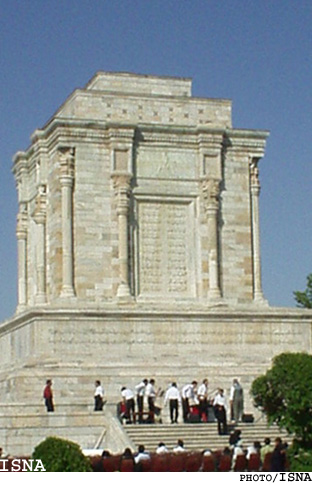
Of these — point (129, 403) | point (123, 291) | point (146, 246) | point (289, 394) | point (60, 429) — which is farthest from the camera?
point (146, 246)

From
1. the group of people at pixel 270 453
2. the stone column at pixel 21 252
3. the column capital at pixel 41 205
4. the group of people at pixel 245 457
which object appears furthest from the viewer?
the stone column at pixel 21 252

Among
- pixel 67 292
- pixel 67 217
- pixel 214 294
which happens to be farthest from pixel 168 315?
pixel 67 217

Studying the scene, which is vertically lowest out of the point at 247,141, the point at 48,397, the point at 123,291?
the point at 48,397

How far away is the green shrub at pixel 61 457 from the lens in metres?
20.2

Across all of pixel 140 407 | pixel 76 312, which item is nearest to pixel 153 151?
pixel 76 312

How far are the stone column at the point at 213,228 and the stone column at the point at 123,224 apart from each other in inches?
99.5

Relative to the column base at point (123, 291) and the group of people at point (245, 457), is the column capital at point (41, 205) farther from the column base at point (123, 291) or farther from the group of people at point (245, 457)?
the group of people at point (245, 457)

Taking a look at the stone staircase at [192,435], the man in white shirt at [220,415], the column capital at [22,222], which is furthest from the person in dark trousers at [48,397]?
the column capital at [22,222]

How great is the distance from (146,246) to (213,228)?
7.11 feet

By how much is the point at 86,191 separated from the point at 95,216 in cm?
81

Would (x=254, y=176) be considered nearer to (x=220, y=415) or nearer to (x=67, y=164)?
(x=67, y=164)

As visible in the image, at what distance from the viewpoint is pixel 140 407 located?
30.4 metres

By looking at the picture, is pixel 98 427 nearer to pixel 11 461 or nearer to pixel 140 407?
pixel 140 407

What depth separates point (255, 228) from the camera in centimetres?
3750
